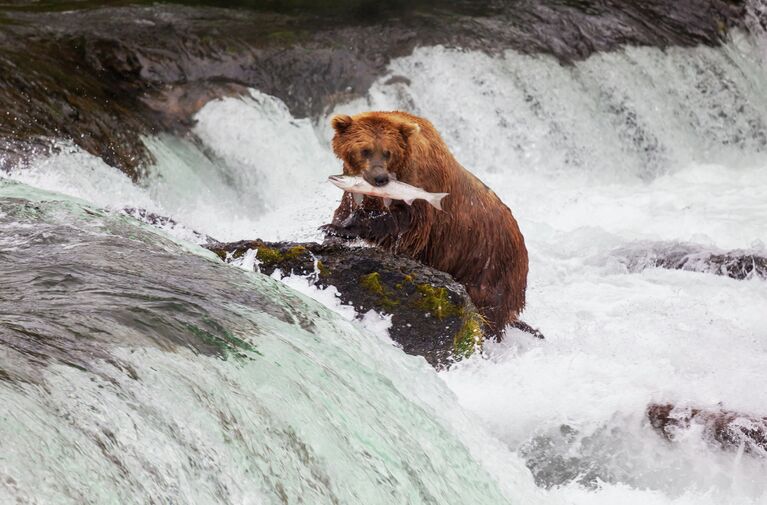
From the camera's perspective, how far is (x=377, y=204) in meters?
5.56

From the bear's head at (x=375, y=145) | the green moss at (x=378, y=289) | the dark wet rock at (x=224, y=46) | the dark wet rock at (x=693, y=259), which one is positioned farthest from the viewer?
the dark wet rock at (x=224, y=46)

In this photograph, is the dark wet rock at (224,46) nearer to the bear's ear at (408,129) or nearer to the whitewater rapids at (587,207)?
the whitewater rapids at (587,207)

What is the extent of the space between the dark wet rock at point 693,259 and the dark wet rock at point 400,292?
3674 millimetres

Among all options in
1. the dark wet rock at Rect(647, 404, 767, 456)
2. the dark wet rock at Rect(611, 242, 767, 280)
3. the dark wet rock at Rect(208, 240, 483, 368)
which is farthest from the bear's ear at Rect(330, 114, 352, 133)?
the dark wet rock at Rect(611, 242, 767, 280)

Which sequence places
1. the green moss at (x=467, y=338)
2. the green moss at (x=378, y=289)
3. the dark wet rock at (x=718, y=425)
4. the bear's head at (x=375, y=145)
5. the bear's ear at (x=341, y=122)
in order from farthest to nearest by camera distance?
the bear's ear at (x=341, y=122)
the bear's head at (x=375, y=145)
the green moss at (x=467, y=338)
the green moss at (x=378, y=289)
the dark wet rock at (x=718, y=425)

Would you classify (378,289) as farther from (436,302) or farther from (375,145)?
(375,145)

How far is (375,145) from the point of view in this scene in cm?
540

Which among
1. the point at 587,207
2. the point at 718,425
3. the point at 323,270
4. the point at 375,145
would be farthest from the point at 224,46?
the point at 718,425

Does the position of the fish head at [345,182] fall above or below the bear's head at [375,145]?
below

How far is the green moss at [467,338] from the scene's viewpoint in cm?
476

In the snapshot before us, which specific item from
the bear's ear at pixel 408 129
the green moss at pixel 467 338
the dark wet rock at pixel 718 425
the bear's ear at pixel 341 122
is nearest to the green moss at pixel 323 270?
the green moss at pixel 467 338

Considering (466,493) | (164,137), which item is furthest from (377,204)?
(164,137)

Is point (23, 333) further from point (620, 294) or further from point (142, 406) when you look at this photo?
point (620, 294)

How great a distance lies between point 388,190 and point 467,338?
84cm
